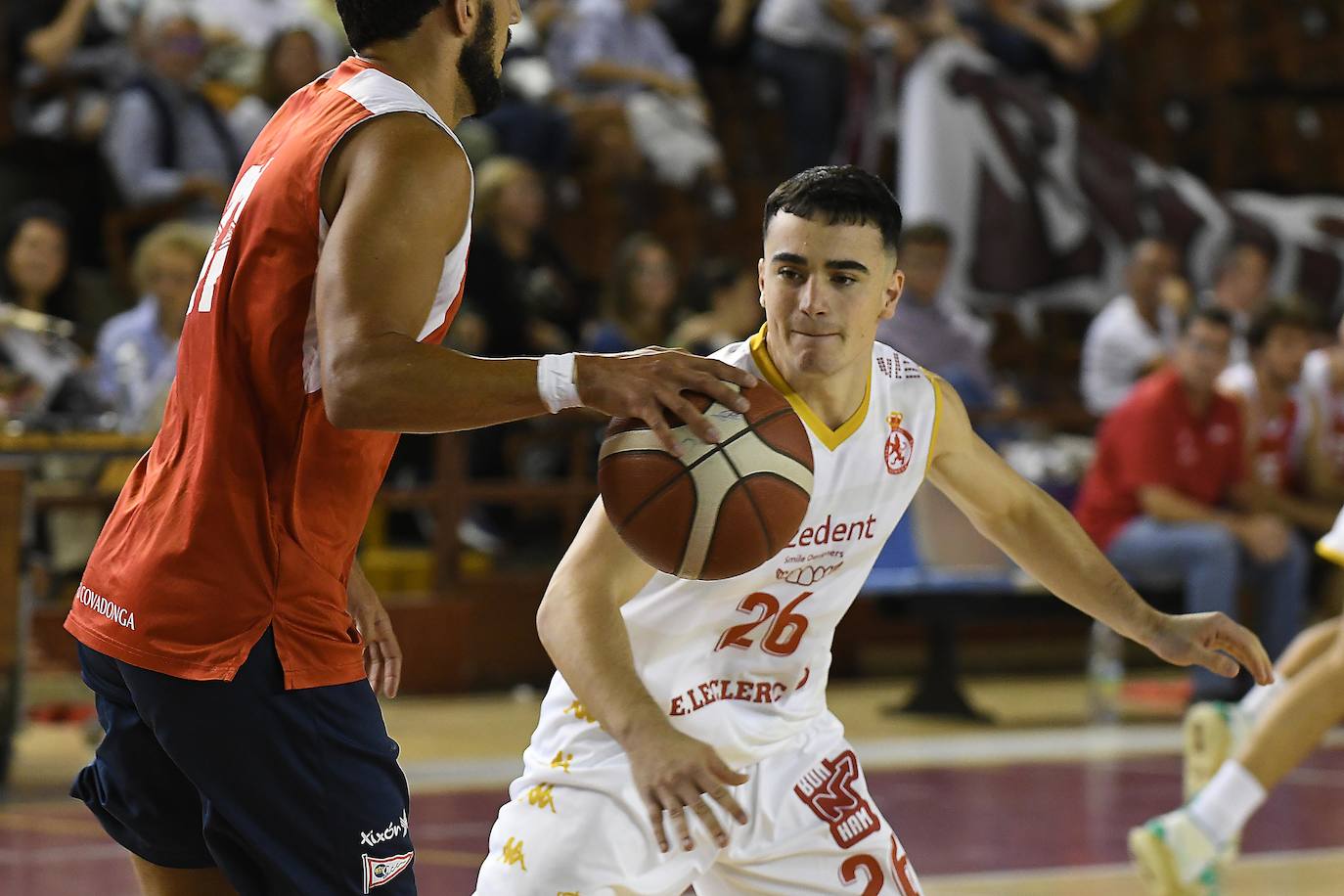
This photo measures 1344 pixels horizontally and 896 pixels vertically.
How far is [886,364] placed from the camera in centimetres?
348

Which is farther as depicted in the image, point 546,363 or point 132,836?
point 132,836

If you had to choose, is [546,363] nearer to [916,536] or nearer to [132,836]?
[132,836]

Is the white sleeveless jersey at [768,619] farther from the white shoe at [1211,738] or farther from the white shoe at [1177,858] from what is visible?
the white shoe at [1211,738]

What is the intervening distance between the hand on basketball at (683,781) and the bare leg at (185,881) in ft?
1.95

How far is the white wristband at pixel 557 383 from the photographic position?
2227mm

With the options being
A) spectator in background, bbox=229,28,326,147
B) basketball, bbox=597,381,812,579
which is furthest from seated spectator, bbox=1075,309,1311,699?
basketball, bbox=597,381,812,579

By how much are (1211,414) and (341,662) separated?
21.8 ft

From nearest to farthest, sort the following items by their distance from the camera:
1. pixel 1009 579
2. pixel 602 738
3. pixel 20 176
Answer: pixel 602 738
pixel 1009 579
pixel 20 176

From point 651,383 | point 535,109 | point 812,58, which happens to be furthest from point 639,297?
point 651,383

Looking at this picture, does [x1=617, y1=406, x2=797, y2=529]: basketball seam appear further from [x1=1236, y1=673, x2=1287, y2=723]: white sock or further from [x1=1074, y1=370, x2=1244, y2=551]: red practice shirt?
[x1=1074, y1=370, x2=1244, y2=551]: red practice shirt

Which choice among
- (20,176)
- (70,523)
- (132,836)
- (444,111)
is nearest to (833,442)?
(444,111)

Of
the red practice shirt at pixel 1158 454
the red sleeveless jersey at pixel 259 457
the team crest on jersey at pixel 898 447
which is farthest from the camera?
the red practice shirt at pixel 1158 454

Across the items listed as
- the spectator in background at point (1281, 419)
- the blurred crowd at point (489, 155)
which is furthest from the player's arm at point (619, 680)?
the spectator in background at point (1281, 419)

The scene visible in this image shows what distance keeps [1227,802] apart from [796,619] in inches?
78.1
